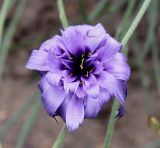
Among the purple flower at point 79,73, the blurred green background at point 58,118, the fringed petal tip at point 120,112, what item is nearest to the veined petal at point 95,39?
the purple flower at point 79,73

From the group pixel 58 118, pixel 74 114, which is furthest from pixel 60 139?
pixel 58 118

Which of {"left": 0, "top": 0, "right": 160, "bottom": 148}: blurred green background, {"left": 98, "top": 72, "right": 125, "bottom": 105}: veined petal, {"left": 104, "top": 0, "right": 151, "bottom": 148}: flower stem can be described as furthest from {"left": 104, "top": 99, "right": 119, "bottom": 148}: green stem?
{"left": 0, "top": 0, "right": 160, "bottom": 148}: blurred green background

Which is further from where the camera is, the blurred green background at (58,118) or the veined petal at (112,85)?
the blurred green background at (58,118)

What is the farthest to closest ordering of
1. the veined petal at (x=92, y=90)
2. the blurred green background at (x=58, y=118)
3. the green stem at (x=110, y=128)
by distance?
the blurred green background at (x=58, y=118)
the green stem at (x=110, y=128)
the veined petal at (x=92, y=90)

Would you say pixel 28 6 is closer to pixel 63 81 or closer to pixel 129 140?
pixel 129 140

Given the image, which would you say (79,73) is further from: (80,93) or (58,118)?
(58,118)

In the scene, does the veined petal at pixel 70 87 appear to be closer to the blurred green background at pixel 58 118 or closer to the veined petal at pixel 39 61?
the veined petal at pixel 39 61

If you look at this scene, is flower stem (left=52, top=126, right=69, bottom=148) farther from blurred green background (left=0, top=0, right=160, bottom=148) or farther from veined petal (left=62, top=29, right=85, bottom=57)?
blurred green background (left=0, top=0, right=160, bottom=148)

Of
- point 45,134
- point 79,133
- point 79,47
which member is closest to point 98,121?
point 79,133
